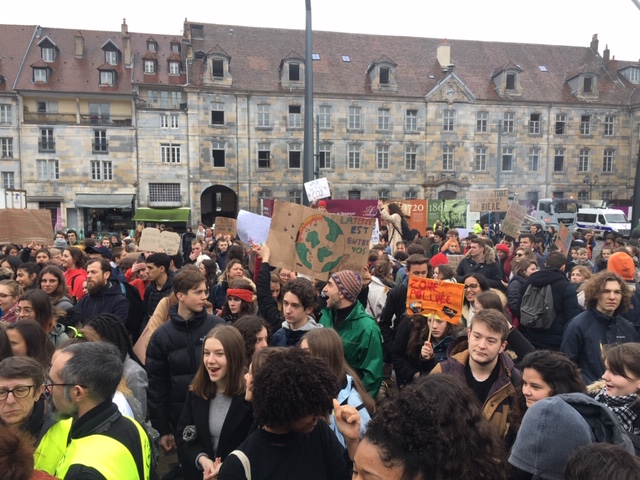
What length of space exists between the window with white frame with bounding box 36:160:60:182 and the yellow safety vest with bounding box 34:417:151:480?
121 feet

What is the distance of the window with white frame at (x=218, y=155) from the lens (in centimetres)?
3612

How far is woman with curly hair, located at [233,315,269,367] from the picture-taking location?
3.72 m

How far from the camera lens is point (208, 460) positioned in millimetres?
3025

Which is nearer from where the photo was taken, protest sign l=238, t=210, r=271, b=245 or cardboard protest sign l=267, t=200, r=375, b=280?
cardboard protest sign l=267, t=200, r=375, b=280

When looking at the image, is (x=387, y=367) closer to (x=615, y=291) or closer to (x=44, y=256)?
(x=615, y=291)

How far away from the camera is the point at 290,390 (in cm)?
224

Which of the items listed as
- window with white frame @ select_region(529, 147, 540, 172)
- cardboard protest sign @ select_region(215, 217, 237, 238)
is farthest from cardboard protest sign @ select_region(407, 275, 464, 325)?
window with white frame @ select_region(529, 147, 540, 172)

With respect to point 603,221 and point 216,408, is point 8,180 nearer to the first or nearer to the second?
point 216,408

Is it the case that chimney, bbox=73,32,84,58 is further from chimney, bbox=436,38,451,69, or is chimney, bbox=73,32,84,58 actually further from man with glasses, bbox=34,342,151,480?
man with glasses, bbox=34,342,151,480

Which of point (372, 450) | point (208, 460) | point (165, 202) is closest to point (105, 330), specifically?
point (208, 460)

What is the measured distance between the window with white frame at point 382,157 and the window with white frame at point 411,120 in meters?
2.20

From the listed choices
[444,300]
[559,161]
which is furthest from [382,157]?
[444,300]

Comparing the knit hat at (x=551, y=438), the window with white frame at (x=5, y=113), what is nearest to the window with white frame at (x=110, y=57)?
the window with white frame at (x=5, y=113)

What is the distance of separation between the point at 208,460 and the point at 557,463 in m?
1.92
